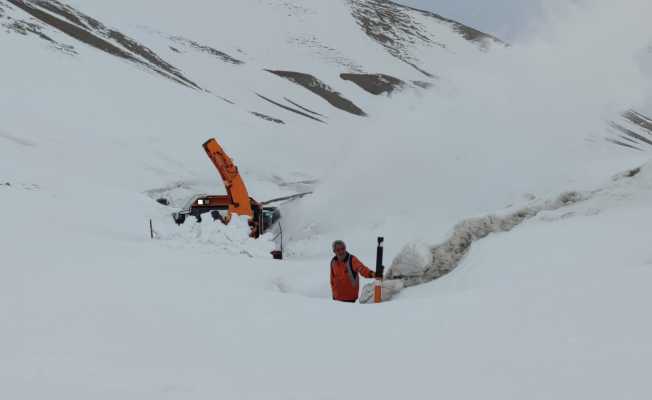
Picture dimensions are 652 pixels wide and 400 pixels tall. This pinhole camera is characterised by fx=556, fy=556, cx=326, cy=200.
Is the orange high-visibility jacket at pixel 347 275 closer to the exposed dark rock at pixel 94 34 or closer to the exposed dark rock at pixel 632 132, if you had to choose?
the exposed dark rock at pixel 94 34

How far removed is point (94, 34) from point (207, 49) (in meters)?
20.8

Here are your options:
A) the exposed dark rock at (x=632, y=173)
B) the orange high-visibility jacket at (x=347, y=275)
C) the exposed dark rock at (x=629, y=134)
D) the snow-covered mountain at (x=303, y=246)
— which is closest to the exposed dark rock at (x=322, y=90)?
the snow-covered mountain at (x=303, y=246)

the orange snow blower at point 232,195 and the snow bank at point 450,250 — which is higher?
the orange snow blower at point 232,195

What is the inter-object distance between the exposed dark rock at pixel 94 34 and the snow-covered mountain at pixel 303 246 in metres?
0.49

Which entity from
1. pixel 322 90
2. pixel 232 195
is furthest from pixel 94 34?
pixel 232 195

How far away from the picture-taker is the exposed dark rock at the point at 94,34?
120ft

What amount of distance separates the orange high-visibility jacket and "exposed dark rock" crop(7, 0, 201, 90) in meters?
34.2

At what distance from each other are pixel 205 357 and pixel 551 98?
2412 centimetres

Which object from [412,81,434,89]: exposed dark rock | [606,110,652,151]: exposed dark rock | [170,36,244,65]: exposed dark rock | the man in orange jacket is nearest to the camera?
the man in orange jacket

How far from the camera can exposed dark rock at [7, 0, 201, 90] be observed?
36.6 m

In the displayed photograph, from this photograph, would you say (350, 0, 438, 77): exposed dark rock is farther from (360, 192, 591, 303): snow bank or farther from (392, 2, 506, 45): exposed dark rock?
(360, 192, 591, 303): snow bank

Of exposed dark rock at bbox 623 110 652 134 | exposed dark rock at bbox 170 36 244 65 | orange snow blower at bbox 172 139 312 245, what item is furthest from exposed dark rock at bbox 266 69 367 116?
exposed dark rock at bbox 623 110 652 134

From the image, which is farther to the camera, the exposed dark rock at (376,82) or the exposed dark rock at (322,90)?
the exposed dark rock at (376,82)

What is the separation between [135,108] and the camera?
2819 cm
